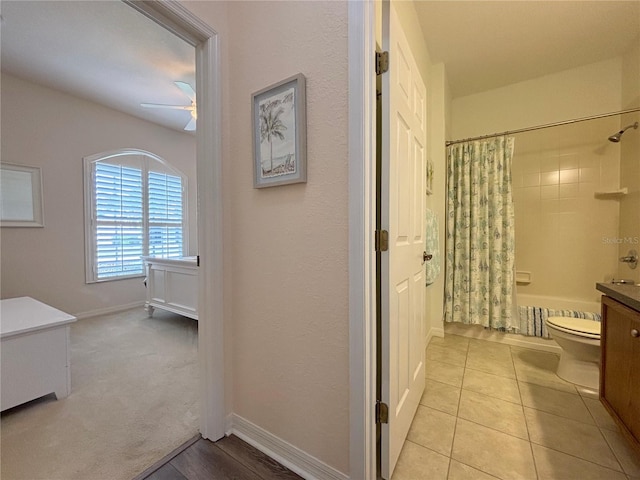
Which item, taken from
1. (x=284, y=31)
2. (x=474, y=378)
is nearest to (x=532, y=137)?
(x=474, y=378)

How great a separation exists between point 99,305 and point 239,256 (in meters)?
3.42

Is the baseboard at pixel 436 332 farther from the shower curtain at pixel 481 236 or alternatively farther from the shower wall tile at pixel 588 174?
the shower wall tile at pixel 588 174

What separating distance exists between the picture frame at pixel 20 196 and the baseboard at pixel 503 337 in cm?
472

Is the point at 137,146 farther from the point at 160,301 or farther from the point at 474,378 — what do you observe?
the point at 474,378

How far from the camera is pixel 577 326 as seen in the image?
1854 millimetres

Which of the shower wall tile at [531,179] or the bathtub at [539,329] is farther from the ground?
the shower wall tile at [531,179]

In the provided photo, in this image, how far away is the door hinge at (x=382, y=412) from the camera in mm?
1101

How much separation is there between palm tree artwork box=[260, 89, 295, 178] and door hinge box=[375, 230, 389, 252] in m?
0.46

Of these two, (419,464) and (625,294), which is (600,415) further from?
(419,464)

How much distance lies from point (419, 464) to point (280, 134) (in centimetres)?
161

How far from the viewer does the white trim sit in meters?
0.98

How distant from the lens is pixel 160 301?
3209 millimetres

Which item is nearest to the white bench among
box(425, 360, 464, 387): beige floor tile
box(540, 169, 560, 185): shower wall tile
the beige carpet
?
the beige carpet

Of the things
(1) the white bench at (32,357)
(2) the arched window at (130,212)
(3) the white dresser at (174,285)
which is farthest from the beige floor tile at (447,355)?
(2) the arched window at (130,212)
